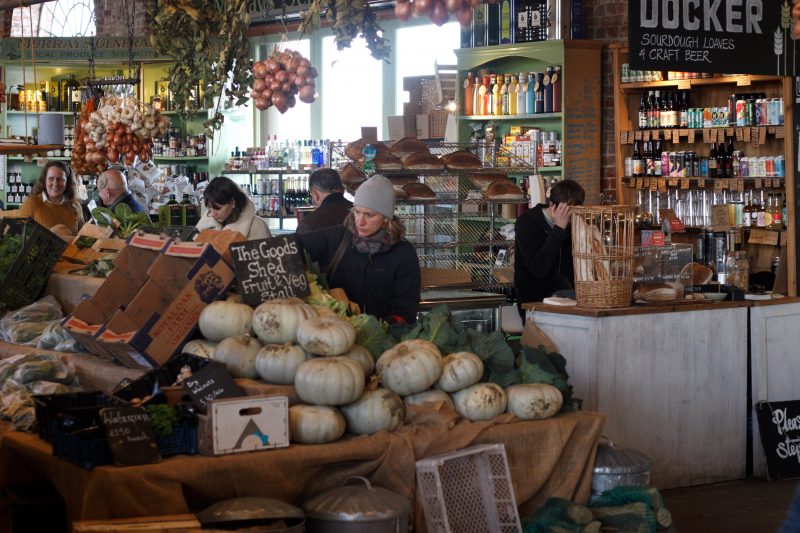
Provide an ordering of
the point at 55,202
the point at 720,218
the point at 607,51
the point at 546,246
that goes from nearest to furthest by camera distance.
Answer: the point at 546,246 → the point at 720,218 → the point at 55,202 → the point at 607,51

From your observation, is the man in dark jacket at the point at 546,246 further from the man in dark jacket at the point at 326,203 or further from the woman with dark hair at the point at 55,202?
the woman with dark hair at the point at 55,202

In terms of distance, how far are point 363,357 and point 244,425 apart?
64cm

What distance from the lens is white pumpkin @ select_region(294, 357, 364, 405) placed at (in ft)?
12.4

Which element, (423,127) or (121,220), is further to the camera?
(423,127)

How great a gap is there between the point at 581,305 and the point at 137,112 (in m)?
2.73

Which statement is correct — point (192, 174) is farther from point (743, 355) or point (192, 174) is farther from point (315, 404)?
point (315, 404)

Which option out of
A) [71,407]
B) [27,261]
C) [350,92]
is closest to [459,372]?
[71,407]

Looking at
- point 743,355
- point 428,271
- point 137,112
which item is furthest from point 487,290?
point 137,112

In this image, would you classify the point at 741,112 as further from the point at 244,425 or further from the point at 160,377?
the point at 244,425

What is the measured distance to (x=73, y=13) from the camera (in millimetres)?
14398

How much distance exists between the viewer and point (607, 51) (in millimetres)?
9586

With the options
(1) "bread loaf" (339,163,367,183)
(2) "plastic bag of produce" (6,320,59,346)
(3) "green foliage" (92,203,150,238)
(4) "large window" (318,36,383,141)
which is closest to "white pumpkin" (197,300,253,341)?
(2) "plastic bag of produce" (6,320,59,346)

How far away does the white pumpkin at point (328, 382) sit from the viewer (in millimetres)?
3773

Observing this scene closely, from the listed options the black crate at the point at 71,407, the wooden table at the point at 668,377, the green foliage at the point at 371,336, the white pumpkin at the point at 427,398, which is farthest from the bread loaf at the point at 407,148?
the black crate at the point at 71,407
